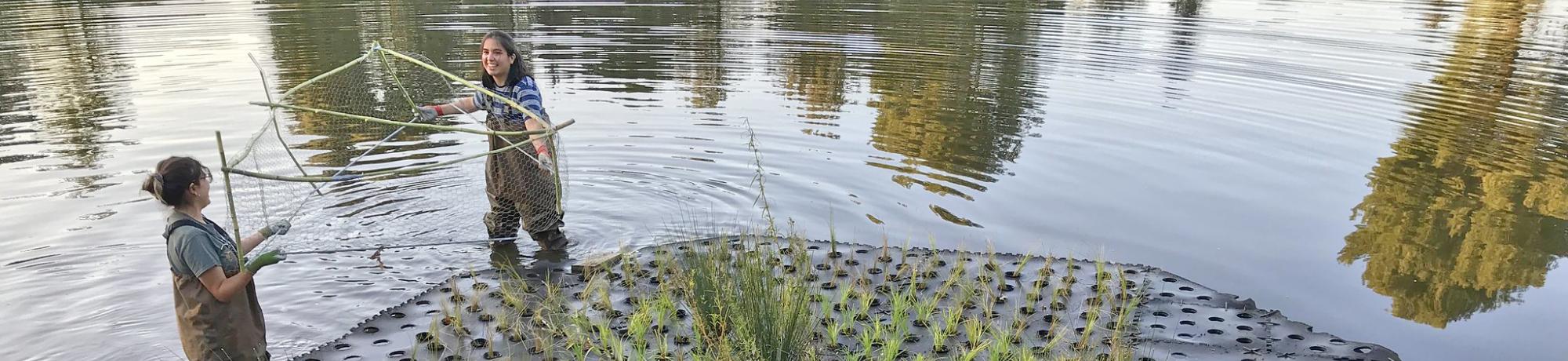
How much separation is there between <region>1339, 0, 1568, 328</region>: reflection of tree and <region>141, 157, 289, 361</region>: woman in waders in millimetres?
6211

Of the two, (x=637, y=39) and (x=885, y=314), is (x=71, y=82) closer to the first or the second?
(x=637, y=39)

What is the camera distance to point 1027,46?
19.8 m

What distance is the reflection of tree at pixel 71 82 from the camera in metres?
10.2

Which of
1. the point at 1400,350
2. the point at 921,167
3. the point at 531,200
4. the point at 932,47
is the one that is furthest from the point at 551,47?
the point at 1400,350

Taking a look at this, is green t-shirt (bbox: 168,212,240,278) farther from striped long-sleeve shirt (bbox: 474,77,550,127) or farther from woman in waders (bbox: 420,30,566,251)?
striped long-sleeve shirt (bbox: 474,77,550,127)

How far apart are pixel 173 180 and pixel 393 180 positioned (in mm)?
4778

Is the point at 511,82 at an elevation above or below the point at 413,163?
above

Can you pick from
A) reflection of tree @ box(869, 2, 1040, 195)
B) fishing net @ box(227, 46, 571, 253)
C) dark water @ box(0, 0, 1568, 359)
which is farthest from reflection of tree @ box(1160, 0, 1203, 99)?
fishing net @ box(227, 46, 571, 253)

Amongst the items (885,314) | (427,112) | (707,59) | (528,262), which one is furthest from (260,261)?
(707,59)

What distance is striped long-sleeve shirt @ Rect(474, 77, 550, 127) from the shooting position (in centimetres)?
595

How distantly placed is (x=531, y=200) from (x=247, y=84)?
9.59m

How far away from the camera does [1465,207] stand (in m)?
8.07

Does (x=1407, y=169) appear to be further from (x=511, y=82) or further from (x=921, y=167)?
(x=511, y=82)

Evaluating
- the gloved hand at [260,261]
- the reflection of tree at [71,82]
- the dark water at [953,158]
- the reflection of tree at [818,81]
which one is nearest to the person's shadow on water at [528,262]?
the dark water at [953,158]
